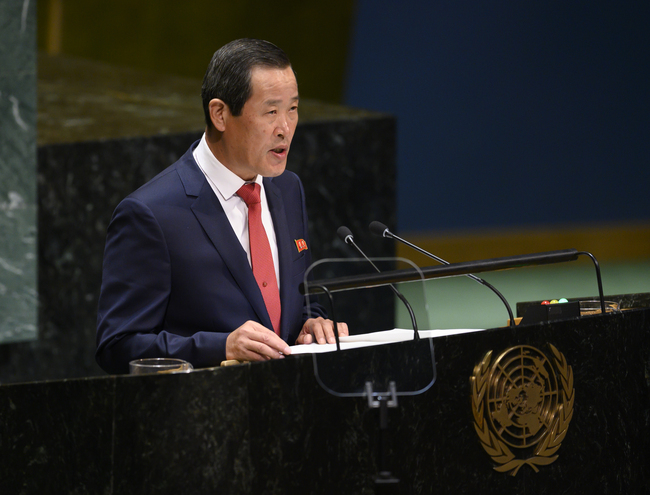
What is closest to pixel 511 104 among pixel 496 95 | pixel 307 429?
pixel 496 95

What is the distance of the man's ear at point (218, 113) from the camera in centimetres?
209

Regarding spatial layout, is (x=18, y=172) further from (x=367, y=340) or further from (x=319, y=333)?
(x=367, y=340)

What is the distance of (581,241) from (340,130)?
3.80 m

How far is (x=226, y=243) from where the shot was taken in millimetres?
2051

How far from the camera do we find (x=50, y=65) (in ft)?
19.9

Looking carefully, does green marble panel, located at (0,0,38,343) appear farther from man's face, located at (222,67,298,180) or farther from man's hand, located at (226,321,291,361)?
man's hand, located at (226,321,291,361)

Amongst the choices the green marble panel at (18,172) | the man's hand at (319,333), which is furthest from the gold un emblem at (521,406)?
the green marble panel at (18,172)

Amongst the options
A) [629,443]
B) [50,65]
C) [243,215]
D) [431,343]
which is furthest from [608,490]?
[50,65]

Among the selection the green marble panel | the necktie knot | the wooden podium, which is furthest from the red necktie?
the green marble panel

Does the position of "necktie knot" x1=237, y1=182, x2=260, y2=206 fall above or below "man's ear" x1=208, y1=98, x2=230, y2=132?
below

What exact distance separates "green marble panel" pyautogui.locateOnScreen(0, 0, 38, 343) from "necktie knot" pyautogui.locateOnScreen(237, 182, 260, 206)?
6.86ft

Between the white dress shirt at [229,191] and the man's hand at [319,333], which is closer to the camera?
the man's hand at [319,333]

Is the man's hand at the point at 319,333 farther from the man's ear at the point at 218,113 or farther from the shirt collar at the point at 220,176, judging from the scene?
the man's ear at the point at 218,113

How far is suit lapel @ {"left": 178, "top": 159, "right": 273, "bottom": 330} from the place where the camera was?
80.2 inches
